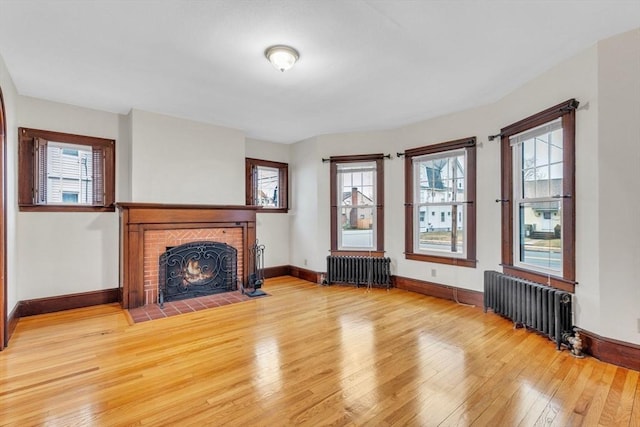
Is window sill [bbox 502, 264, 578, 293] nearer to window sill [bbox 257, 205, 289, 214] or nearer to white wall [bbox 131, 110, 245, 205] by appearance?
window sill [bbox 257, 205, 289, 214]

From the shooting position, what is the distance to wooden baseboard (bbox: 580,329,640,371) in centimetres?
252

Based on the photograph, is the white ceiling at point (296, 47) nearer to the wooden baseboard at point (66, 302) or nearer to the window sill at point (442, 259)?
the window sill at point (442, 259)

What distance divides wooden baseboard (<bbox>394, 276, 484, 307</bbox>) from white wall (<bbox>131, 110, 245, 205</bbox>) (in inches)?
123

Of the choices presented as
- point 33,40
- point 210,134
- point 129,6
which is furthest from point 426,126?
point 33,40

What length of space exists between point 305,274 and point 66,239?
369cm

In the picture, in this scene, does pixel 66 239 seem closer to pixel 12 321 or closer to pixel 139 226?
pixel 139 226

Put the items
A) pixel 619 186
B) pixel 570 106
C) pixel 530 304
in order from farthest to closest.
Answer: pixel 530 304 < pixel 570 106 < pixel 619 186

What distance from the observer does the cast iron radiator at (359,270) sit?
206 inches

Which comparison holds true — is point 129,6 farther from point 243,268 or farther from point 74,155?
point 243,268

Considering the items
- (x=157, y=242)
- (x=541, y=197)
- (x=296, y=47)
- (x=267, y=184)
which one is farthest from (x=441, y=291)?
(x=157, y=242)

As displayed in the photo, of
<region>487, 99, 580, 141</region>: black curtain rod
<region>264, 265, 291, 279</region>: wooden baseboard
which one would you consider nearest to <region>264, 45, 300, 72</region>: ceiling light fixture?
<region>487, 99, 580, 141</region>: black curtain rod

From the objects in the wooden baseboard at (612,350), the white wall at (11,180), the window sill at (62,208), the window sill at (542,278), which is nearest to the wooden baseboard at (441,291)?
the window sill at (542,278)

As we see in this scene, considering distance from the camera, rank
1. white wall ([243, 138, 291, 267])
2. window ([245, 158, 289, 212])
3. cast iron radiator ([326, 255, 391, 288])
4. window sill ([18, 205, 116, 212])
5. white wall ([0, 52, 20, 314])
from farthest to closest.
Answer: white wall ([243, 138, 291, 267]) < window ([245, 158, 289, 212]) < cast iron radiator ([326, 255, 391, 288]) < window sill ([18, 205, 116, 212]) < white wall ([0, 52, 20, 314])

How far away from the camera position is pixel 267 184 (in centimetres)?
620
